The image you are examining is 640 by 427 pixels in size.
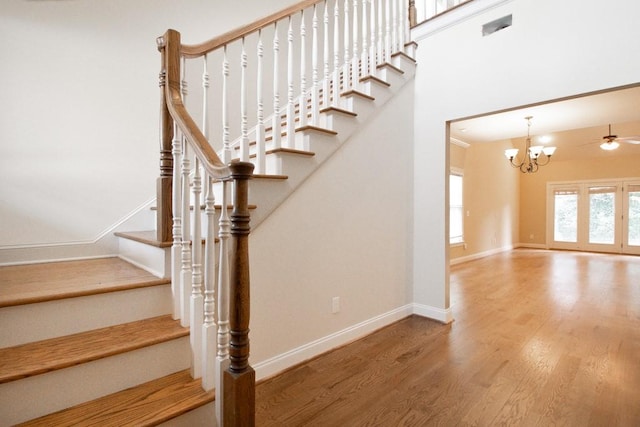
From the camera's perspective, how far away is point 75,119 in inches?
92.4

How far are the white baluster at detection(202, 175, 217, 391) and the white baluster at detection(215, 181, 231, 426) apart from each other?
0.11 m

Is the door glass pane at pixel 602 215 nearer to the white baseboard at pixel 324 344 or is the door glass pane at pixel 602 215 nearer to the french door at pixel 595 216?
the french door at pixel 595 216

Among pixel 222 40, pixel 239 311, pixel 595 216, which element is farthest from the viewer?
pixel 595 216

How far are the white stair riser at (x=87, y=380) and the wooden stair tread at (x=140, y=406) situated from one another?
3 cm

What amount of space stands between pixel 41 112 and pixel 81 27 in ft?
2.46

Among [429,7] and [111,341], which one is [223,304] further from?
[429,7]

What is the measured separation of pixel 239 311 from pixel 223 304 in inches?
4.7

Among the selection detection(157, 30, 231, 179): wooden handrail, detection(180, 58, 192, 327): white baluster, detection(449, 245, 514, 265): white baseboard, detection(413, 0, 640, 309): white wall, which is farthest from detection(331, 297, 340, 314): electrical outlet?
detection(449, 245, 514, 265): white baseboard

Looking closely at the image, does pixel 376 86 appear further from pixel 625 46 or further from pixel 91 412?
pixel 91 412

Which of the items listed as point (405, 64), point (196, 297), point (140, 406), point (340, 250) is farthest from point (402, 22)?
point (140, 406)

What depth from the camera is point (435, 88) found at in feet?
9.95

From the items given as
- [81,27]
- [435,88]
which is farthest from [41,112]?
[435,88]

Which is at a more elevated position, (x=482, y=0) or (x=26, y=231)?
(x=482, y=0)

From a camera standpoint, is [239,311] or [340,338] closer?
[239,311]
